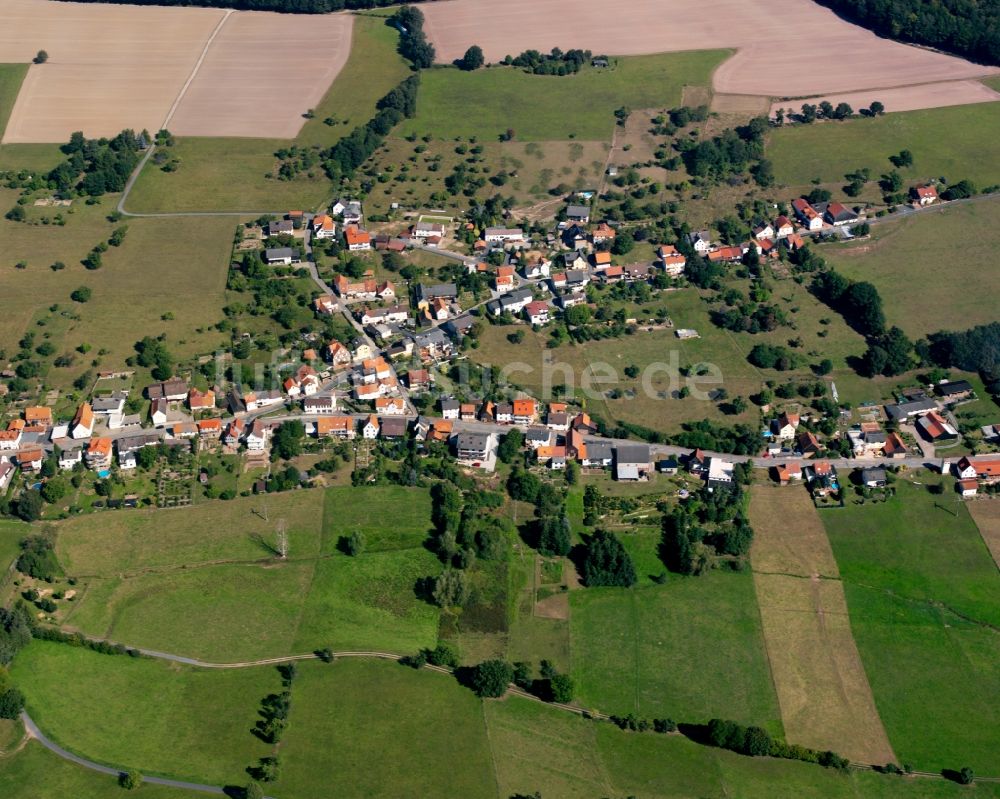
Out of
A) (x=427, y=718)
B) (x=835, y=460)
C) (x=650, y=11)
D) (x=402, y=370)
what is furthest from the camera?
(x=650, y=11)

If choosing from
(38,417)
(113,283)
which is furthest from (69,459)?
(113,283)

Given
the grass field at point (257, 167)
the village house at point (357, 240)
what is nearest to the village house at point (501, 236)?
the village house at point (357, 240)

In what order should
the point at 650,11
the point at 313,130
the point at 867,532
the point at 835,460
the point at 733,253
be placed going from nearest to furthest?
the point at 867,532 < the point at 835,460 < the point at 733,253 < the point at 313,130 < the point at 650,11

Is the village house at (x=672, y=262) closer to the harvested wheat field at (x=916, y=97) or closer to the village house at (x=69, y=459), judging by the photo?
the harvested wheat field at (x=916, y=97)

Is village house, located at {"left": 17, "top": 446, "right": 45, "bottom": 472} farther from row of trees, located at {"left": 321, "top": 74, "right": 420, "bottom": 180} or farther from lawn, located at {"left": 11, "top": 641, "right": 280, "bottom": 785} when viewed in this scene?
row of trees, located at {"left": 321, "top": 74, "right": 420, "bottom": 180}

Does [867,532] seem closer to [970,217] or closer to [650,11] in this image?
[970,217]

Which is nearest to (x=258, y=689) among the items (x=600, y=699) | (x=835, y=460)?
(x=600, y=699)

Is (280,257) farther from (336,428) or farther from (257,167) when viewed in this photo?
(336,428)
